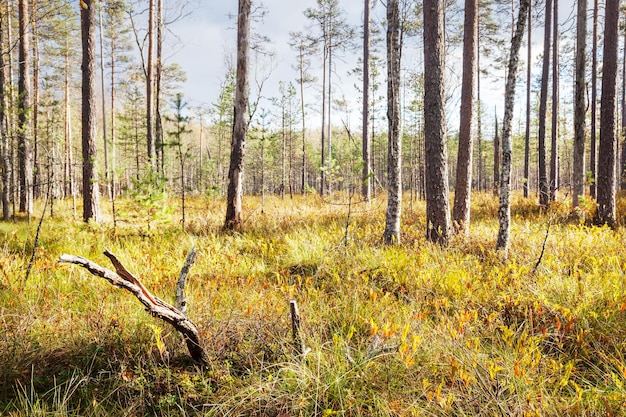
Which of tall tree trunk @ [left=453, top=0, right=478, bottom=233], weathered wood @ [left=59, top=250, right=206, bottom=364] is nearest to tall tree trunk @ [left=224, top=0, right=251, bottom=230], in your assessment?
tall tree trunk @ [left=453, top=0, right=478, bottom=233]

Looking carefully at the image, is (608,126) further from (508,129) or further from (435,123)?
(435,123)

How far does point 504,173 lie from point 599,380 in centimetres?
322

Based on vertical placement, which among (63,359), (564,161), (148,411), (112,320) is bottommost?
(148,411)

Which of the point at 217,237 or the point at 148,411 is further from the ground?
the point at 217,237

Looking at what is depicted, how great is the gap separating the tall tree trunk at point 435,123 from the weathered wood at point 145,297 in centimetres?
461

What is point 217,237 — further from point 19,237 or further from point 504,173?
point 504,173

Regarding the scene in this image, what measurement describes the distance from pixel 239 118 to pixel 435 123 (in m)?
4.49

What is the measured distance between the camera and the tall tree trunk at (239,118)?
26.2ft

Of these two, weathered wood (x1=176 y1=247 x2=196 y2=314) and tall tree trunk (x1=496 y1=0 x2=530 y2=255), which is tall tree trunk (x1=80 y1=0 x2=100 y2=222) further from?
tall tree trunk (x1=496 y1=0 x2=530 y2=255)

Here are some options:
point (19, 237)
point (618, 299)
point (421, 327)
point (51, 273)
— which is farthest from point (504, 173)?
point (19, 237)

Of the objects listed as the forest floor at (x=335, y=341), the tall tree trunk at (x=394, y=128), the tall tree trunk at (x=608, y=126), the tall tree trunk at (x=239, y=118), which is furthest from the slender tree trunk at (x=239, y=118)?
the tall tree trunk at (x=608, y=126)

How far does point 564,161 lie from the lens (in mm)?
49125

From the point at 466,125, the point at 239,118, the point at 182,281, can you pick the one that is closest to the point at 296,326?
the point at 182,281

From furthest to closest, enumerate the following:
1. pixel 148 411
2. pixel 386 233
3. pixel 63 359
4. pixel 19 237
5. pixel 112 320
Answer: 1. pixel 19 237
2. pixel 386 233
3. pixel 112 320
4. pixel 63 359
5. pixel 148 411
